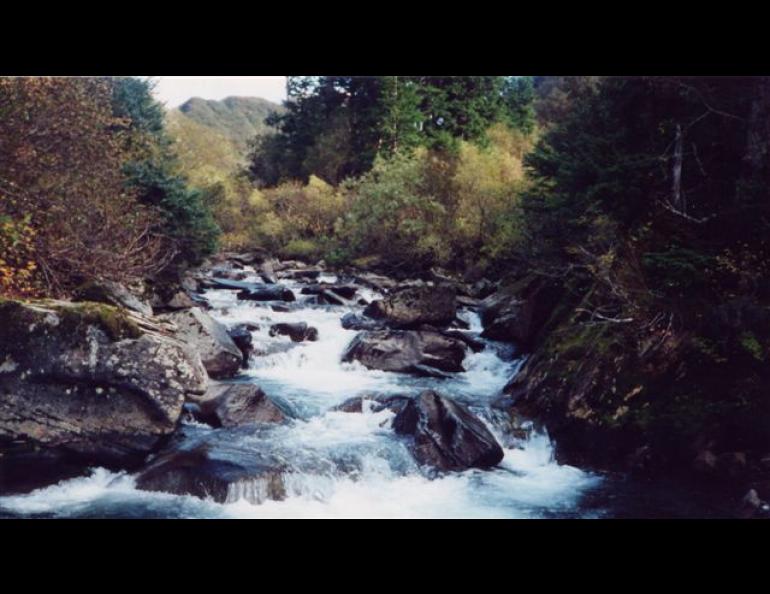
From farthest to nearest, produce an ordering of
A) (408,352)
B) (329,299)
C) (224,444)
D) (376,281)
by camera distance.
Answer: (376,281)
(329,299)
(408,352)
(224,444)

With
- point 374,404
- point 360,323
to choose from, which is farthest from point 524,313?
point 374,404

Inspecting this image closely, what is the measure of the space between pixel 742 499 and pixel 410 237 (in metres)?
25.1

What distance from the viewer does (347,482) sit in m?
8.97

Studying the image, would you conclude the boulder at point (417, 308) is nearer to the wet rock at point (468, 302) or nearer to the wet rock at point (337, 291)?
the wet rock at point (468, 302)

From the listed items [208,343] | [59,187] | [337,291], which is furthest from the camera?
[337,291]

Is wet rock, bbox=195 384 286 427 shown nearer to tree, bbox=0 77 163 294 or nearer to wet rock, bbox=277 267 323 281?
tree, bbox=0 77 163 294

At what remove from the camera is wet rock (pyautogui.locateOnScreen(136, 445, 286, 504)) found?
8047 millimetres

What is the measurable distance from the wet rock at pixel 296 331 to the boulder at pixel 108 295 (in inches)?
175

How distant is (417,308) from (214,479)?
11110mm

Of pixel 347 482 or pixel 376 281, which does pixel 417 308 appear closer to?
pixel 347 482

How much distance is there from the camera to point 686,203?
1060cm
